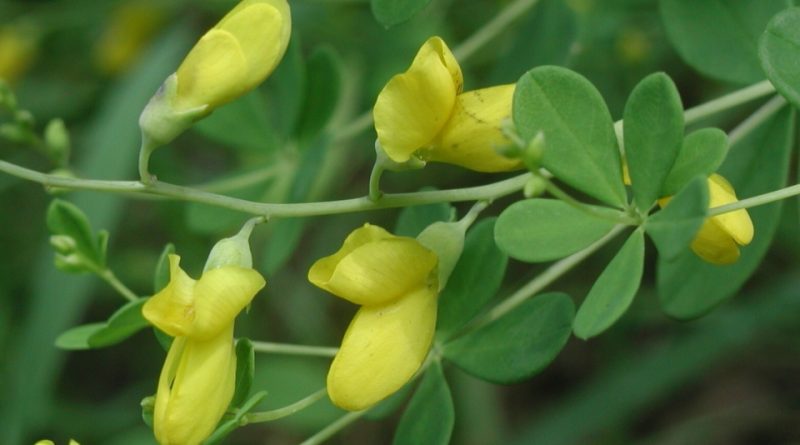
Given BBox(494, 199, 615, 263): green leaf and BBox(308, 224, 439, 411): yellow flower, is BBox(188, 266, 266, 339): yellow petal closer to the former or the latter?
BBox(308, 224, 439, 411): yellow flower

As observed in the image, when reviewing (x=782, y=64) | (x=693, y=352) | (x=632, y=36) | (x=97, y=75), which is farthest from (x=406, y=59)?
(x=782, y=64)

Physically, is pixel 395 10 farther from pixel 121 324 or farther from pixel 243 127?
pixel 243 127

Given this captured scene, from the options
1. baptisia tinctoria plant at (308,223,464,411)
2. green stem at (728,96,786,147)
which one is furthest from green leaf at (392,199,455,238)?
green stem at (728,96,786,147)

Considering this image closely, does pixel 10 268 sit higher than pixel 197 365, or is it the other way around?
pixel 197 365

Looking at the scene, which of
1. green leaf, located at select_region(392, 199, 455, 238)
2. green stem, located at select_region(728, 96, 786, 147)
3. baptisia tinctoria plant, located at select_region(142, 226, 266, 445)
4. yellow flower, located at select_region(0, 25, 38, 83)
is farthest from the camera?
yellow flower, located at select_region(0, 25, 38, 83)

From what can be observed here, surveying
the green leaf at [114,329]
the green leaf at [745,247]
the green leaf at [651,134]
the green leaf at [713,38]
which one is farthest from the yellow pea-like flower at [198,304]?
the green leaf at [713,38]

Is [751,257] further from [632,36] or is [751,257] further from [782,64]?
[632,36]

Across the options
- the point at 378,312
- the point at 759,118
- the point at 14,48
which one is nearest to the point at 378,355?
the point at 378,312
